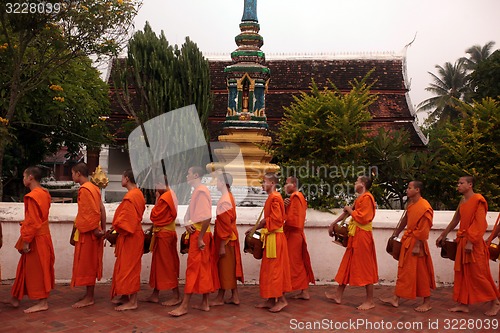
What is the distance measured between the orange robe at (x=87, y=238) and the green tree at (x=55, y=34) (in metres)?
3.90

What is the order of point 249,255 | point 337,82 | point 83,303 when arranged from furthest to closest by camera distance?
1. point 337,82
2. point 249,255
3. point 83,303

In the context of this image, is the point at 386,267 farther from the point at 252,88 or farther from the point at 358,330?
the point at 252,88

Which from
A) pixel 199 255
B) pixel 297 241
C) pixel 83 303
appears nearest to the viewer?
pixel 199 255

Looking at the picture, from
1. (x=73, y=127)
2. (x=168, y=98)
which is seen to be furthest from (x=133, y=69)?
(x=73, y=127)

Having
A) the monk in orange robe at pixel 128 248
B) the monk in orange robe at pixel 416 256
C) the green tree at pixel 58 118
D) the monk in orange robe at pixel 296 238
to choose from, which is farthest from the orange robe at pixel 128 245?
the green tree at pixel 58 118

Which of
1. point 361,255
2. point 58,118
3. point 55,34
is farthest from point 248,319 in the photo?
point 58,118

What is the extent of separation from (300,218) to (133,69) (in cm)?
1012

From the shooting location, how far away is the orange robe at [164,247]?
589 cm

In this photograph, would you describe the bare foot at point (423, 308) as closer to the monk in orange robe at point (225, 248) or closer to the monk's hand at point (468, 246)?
the monk's hand at point (468, 246)

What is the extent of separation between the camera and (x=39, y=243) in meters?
5.61

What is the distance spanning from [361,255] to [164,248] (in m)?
2.36

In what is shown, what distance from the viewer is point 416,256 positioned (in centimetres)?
582

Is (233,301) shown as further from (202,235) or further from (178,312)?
(202,235)

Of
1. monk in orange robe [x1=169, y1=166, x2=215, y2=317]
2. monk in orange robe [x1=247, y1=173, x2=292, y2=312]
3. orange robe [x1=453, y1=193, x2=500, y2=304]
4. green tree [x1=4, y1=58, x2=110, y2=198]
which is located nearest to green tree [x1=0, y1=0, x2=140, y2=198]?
green tree [x1=4, y1=58, x2=110, y2=198]
